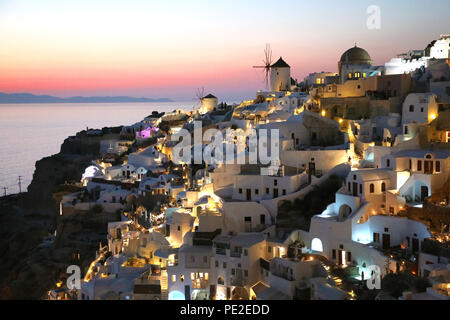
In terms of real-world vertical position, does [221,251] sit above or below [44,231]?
above

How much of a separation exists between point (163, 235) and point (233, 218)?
11.5ft

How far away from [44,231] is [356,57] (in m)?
25.6

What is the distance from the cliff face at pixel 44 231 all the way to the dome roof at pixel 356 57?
1825 cm

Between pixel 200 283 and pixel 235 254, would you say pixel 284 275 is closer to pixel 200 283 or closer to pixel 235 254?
pixel 235 254

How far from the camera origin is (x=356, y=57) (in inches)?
1374

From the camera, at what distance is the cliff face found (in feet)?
97.0

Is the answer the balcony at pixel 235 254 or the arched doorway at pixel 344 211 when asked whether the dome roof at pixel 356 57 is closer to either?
the arched doorway at pixel 344 211

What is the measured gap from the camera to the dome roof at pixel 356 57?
114 feet

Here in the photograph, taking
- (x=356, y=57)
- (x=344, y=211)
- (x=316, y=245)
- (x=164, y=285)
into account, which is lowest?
(x=164, y=285)

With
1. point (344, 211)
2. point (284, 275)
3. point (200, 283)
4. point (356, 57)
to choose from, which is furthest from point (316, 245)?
point (356, 57)
